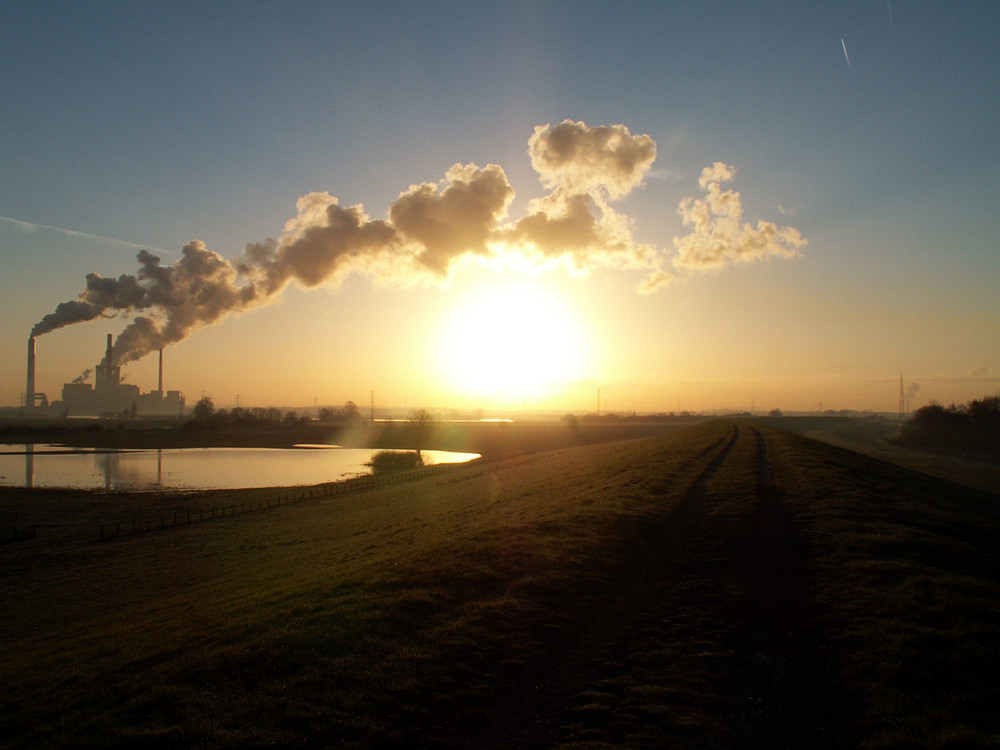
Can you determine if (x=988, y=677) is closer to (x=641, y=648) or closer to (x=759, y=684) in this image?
(x=759, y=684)

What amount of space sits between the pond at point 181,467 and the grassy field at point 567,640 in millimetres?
49488

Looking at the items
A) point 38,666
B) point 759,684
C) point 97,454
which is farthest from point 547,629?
point 97,454

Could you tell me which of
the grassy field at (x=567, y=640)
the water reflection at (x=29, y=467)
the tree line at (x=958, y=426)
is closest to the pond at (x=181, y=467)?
the water reflection at (x=29, y=467)

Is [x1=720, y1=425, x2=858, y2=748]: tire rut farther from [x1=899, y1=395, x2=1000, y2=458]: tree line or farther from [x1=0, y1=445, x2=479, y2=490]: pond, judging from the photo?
[x1=899, y1=395, x2=1000, y2=458]: tree line

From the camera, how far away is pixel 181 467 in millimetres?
85000

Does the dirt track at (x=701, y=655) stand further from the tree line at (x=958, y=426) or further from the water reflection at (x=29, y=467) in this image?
the tree line at (x=958, y=426)

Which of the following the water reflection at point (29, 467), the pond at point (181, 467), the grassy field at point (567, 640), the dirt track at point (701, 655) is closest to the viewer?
the dirt track at point (701, 655)

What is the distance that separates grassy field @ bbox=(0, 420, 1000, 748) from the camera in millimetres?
8688

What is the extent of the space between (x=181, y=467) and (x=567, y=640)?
88988 millimetres

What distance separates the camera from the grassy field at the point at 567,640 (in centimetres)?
869

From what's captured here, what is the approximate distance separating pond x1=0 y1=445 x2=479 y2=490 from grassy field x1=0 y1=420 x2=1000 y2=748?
162ft

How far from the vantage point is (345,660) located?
34.7ft

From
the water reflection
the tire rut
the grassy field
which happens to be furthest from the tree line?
the water reflection

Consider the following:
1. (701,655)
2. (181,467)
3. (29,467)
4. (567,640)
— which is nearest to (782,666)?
(701,655)
